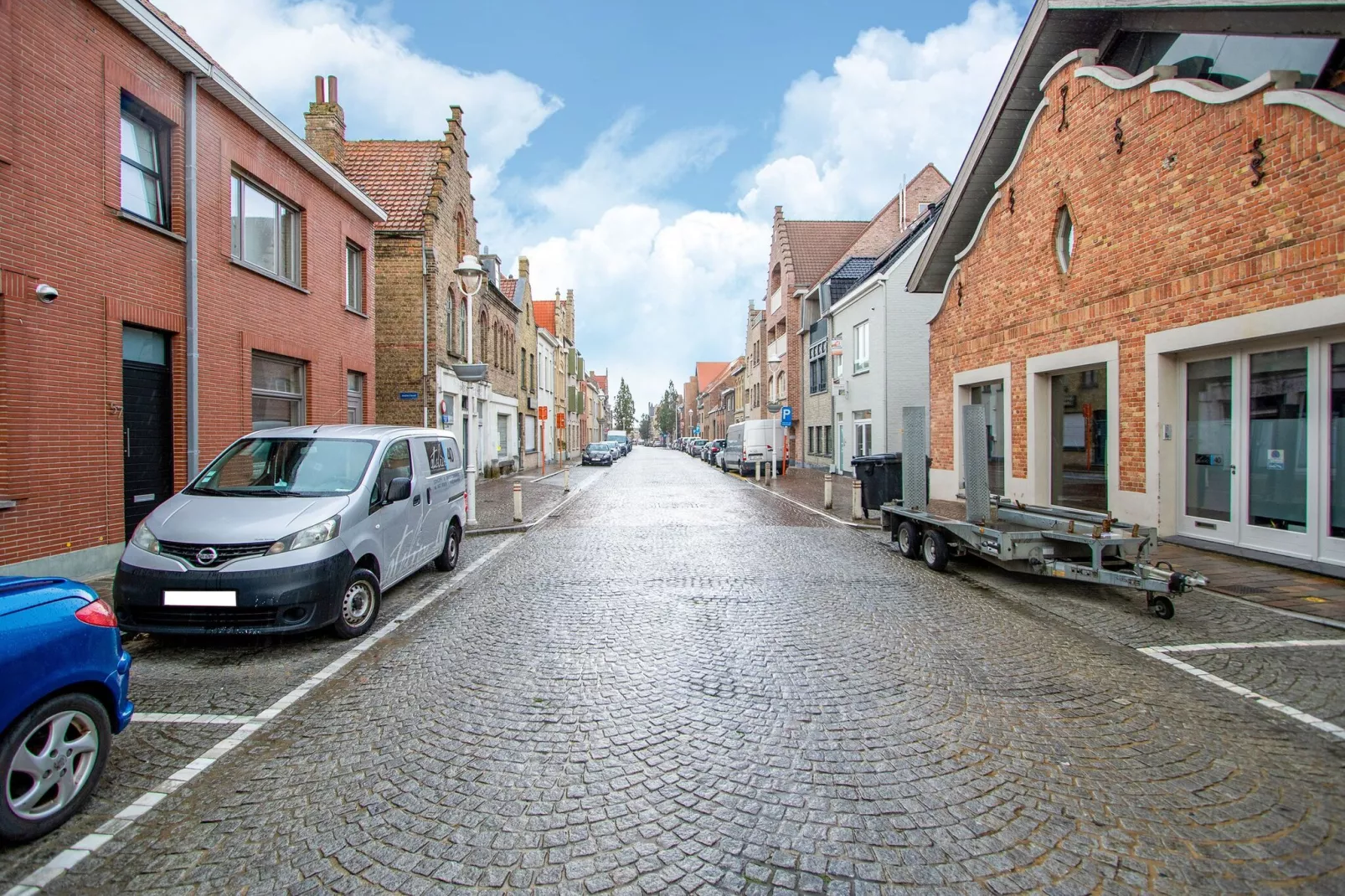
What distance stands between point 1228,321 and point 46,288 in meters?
13.2

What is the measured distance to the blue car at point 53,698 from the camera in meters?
2.61

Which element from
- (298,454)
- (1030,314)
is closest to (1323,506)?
(1030,314)

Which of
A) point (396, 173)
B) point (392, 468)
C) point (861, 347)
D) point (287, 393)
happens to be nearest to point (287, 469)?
point (392, 468)

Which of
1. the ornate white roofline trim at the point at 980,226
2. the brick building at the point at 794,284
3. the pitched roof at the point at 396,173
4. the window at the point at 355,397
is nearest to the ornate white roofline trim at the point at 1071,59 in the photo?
the ornate white roofline trim at the point at 980,226

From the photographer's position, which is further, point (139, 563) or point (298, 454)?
point (298, 454)

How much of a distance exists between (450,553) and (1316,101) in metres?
10.8

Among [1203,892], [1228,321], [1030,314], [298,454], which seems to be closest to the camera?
[1203,892]

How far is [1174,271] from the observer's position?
9.09 m

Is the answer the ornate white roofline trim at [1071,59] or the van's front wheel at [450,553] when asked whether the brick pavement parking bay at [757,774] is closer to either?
the van's front wheel at [450,553]

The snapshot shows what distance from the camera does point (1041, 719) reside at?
3838mm

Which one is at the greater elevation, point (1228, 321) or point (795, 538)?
point (1228, 321)

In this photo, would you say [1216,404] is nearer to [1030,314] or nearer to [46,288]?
[1030,314]

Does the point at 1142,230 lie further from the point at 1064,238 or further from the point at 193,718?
the point at 193,718

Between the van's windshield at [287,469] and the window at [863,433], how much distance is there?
2052cm
